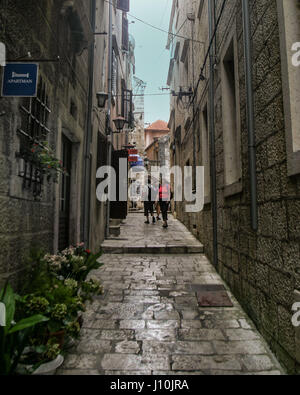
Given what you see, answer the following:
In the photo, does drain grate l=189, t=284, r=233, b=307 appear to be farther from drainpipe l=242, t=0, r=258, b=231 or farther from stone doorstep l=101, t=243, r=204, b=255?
stone doorstep l=101, t=243, r=204, b=255

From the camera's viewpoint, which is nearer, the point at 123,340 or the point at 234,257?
the point at 123,340

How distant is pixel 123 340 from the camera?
2.63 meters

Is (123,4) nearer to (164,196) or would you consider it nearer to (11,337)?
(164,196)

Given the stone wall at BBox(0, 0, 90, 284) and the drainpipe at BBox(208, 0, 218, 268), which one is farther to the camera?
the drainpipe at BBox(208, 0, 218, 268)

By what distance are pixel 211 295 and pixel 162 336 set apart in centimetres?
129

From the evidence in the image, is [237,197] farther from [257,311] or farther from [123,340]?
[123,340]

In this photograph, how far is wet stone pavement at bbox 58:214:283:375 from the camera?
220 cm

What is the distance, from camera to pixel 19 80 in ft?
7.19

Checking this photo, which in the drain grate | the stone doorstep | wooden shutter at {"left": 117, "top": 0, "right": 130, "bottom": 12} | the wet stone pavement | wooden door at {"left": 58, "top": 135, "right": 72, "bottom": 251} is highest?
wooden shutter at {"left": 117, "top": 0, "right": 130, "bottom": 12}

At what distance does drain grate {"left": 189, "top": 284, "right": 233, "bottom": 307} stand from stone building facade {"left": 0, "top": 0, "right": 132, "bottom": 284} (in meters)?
2.09

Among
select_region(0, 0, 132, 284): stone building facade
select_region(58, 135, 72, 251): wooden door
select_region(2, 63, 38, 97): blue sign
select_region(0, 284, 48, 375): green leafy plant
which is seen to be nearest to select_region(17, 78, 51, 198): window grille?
select_region(0, 0, 132, 284): stone building facade

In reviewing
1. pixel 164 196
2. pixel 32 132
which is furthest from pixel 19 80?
pixel 164 196
